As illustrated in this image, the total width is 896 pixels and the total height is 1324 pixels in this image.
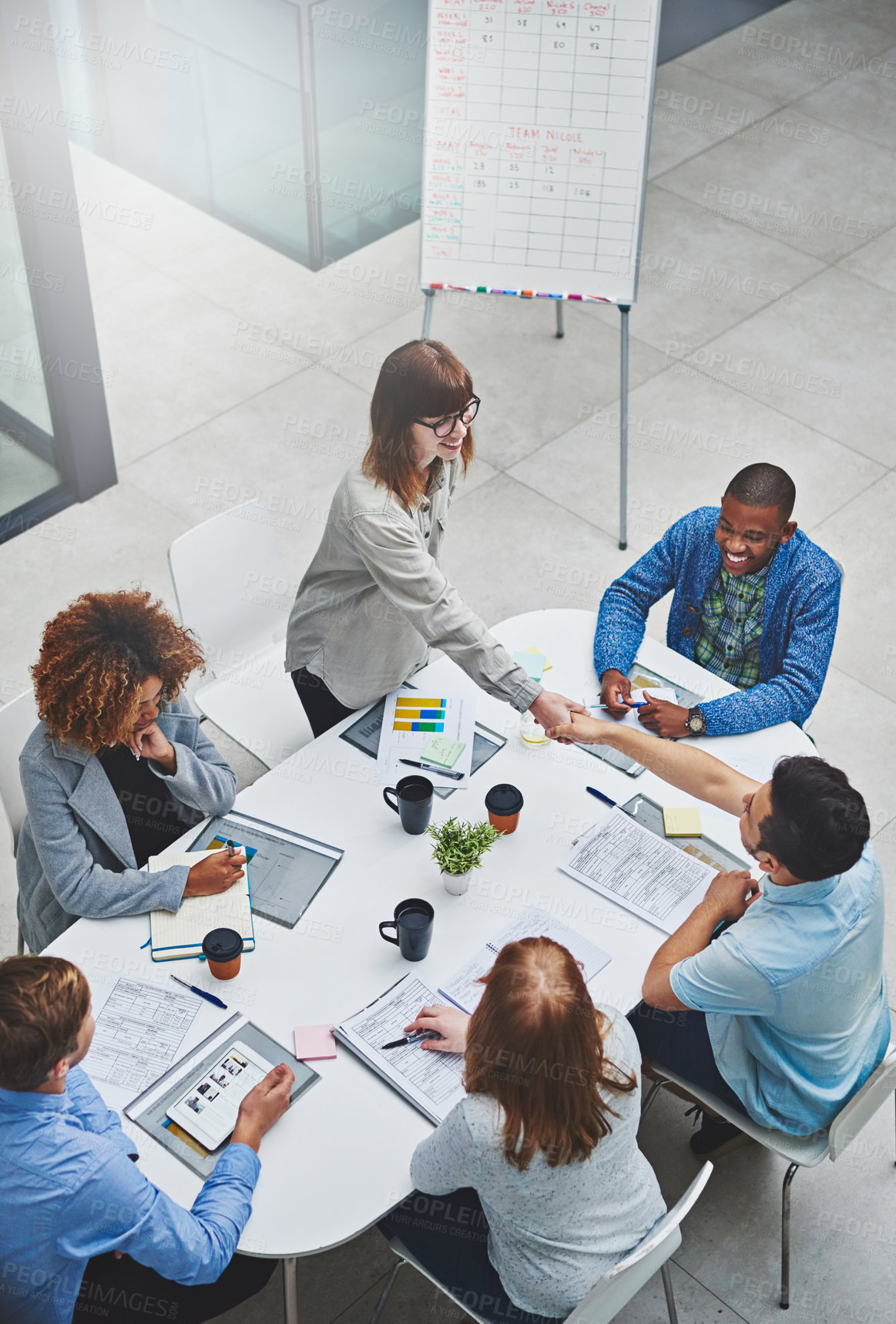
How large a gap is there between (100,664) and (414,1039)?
100 centimetres

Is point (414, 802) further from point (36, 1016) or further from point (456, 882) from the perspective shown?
point (36, 1016)

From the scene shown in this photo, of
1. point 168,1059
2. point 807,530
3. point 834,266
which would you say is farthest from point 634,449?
point 168,1059

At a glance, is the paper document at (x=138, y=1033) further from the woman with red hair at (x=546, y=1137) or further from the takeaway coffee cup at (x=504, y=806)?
the takeaway coffee cup at (x=504, y=806)

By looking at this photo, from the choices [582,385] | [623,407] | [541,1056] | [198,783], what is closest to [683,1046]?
[541,1056]

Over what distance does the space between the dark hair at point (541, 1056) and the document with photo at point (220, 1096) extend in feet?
1.85

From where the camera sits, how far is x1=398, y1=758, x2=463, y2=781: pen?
9.70 feet

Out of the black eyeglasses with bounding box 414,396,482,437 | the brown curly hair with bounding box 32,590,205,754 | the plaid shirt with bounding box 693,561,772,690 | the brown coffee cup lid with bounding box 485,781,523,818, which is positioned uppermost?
the black eyeglasses with bounding box 414,396,482,437

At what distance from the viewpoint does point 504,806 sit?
278 centimetres

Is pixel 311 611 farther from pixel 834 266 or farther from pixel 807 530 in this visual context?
pixel 834 266

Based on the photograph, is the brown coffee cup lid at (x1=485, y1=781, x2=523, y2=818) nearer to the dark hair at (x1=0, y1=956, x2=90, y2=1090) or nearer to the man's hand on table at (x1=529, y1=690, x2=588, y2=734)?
the man's hand on table at (x1=529, y1=690, x2=588, y2=734)

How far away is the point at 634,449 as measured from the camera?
17.1ft

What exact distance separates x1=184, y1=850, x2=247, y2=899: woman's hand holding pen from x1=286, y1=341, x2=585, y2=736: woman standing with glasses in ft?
1.98

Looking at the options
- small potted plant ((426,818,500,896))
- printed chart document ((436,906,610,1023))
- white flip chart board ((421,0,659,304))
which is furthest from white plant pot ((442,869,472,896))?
white flip chart board ((421,0,659,304))

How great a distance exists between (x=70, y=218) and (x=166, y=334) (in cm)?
124
